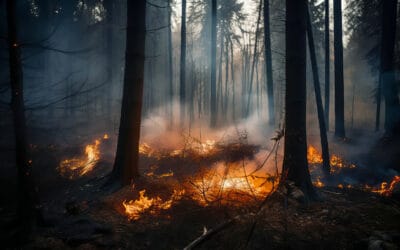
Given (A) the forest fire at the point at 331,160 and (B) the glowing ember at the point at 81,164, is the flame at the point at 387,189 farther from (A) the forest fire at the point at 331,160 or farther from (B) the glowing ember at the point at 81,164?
(B) the glowing ember at the point at 81,164

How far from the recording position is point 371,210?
548 centimetres

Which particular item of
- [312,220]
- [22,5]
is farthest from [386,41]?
[22,5]

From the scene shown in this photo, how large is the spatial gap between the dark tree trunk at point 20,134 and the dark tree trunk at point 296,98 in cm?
628

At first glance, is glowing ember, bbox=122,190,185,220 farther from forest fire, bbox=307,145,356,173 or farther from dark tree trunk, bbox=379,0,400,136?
dark tree trunk, bbox=379,0,400,136

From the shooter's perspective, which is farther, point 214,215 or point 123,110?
point 123,110

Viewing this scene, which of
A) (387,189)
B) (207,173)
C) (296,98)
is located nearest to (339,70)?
(387,189)

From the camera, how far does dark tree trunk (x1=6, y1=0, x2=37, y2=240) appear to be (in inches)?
209

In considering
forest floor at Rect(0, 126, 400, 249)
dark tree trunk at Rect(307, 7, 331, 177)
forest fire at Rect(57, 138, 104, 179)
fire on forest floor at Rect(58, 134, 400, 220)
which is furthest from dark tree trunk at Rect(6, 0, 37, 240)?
dark tree trunk at Rect(307, 7, 331, 177)

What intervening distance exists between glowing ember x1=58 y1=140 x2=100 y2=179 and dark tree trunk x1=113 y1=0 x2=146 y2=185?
16.5 ft

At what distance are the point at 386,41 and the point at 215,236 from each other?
50.4ft

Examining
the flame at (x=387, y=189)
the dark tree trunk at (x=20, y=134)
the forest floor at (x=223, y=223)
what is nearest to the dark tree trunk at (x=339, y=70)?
the flame at (x=387, y=189)

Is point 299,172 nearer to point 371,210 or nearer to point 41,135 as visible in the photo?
point 371,210

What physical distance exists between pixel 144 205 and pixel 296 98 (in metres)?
5.07

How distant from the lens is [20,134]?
17.9 feet
